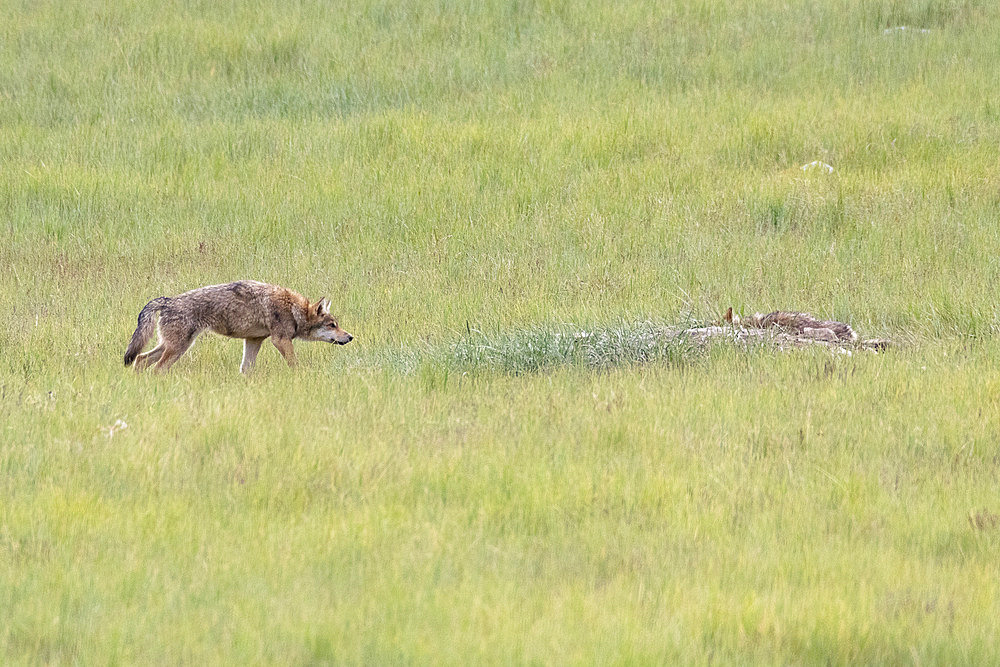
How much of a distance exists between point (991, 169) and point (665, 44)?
705cm

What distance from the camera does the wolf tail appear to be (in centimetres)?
888

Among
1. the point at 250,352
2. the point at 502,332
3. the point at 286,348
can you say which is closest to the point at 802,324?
the point at 502,332

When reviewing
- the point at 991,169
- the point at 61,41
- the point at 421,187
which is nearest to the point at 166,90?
the point at 61,41

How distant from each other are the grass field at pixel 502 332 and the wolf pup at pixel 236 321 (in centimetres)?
26

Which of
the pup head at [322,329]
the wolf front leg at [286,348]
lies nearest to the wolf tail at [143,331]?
the wolf front leg at [286,348]

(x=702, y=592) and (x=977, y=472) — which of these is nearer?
(x=702, y=592)

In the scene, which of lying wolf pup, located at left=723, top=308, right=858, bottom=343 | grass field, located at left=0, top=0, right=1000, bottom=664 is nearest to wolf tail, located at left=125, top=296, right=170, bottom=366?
grass field, located at left=0, top=0, right=1000, bottom=664

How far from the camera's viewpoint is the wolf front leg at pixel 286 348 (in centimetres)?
949

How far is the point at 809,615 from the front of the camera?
4.45 meters

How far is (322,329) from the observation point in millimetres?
9977

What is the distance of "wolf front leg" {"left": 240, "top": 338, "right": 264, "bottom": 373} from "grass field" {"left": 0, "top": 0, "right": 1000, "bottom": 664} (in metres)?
0.21

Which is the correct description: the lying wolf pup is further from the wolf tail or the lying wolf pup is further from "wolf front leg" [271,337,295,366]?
the wolf tail

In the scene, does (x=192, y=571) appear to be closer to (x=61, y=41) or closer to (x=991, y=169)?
(x=991, y=169)

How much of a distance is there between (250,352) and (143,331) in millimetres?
1021
